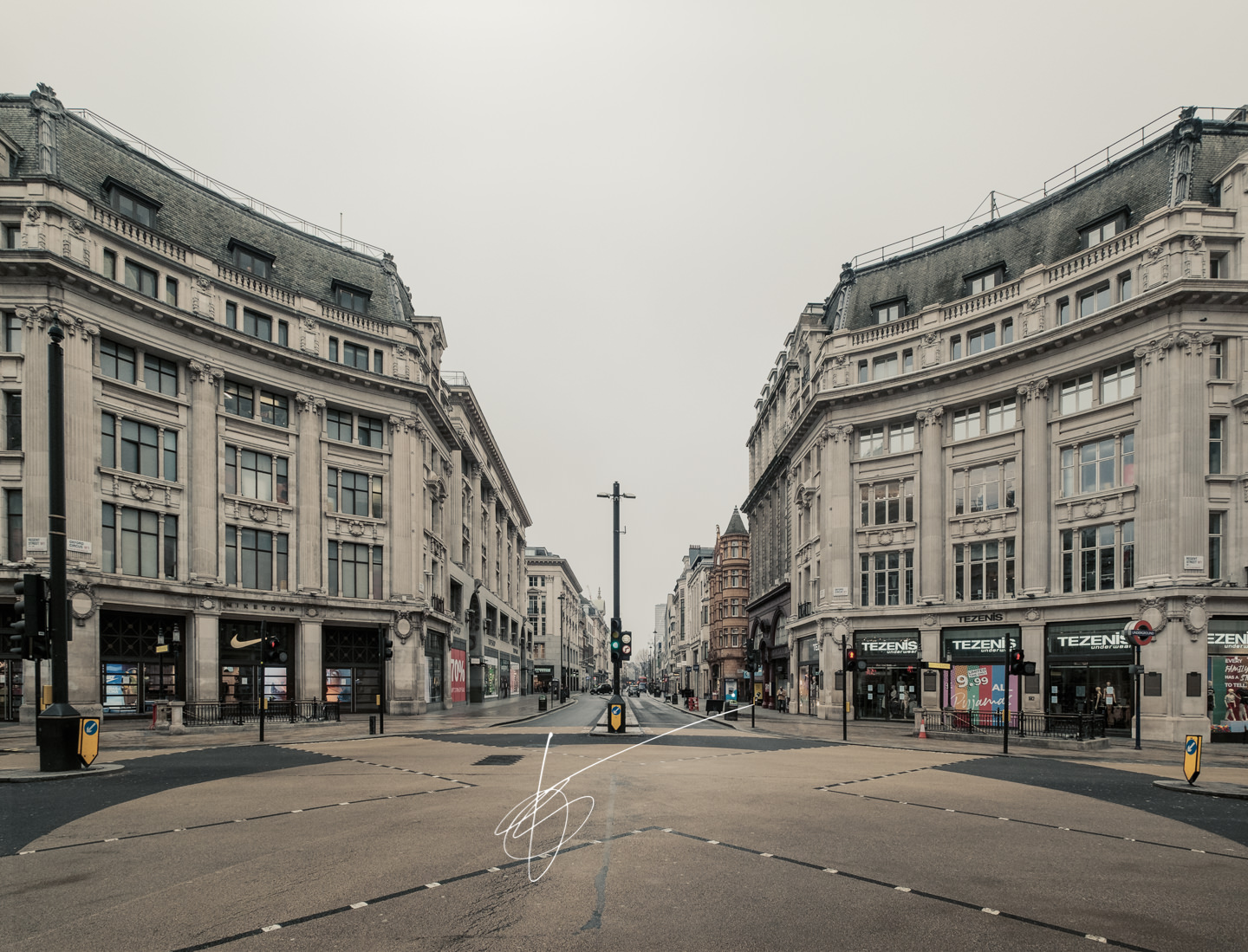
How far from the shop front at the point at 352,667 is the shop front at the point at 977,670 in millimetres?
30455

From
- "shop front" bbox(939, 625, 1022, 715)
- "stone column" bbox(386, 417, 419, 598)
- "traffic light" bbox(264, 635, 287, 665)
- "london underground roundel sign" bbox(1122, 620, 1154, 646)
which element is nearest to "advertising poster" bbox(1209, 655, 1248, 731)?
"london underground roundel sign" bbox(1122, 620, 1154, 646)

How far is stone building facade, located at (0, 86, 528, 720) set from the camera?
33.7 meters

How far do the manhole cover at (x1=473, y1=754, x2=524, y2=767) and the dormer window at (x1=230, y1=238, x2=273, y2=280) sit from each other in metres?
32.0

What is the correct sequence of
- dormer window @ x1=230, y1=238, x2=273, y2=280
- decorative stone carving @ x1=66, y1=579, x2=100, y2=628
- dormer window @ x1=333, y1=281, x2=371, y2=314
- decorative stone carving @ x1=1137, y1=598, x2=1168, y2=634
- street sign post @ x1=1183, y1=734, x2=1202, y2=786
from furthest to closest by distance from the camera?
1. dormer window @ x1=333, y1=281, x2=371, y2=314
2. dormer window @ x1=230, y1=238, x2=273, y2=280
3. decorative stone carving @ x1=66, y1=579, x2=100, y2=628
4. decorative stone carving @ x1=1137, y1=598, x2=1168, y2=634
5. street sign post @ x1=1183, y1=734, x2=1202, y2=786

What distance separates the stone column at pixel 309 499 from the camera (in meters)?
44.9

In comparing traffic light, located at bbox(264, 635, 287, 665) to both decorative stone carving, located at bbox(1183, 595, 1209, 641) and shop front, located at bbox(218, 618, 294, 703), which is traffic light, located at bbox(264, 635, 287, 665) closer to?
shop front, located at bbox(218, 618, 294, 703)

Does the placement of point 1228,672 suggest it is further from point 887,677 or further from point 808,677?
point 808,677

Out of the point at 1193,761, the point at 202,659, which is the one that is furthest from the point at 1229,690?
the point at 202,659

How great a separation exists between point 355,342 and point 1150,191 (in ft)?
133

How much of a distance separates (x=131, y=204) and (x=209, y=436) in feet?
37.2

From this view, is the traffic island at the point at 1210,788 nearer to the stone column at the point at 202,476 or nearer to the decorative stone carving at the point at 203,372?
the stone column at the point at 202,476

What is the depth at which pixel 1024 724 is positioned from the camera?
3122cm

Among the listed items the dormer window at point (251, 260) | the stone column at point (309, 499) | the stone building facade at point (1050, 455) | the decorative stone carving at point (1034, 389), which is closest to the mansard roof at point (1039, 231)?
the stone building facade at point (1050, 455)

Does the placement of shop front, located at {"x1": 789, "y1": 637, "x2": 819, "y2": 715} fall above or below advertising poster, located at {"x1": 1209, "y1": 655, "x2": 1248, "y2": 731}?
below
